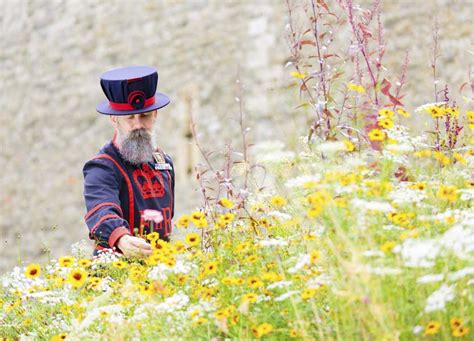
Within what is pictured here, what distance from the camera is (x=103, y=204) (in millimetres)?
3832

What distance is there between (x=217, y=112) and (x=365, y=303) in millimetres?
9340

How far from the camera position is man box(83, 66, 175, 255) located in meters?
3.91

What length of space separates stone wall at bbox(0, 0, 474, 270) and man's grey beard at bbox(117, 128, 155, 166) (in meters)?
5.93

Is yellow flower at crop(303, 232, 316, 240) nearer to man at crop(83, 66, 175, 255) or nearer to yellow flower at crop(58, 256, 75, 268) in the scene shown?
yellow flower at crop(58, 256, 75, 268)

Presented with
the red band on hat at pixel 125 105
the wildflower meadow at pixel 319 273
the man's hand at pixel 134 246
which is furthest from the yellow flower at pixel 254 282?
the red band on hat at pixel 125 105

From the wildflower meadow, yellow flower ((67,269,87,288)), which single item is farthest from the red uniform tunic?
yellow flower ((67,269,87,288))

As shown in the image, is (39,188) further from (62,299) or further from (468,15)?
(62,299)

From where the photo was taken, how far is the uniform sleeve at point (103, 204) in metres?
3.74

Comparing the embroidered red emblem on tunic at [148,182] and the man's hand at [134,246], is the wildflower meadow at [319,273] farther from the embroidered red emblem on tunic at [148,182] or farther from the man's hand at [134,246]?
the embroidered red emblem on tunic at [148,182]

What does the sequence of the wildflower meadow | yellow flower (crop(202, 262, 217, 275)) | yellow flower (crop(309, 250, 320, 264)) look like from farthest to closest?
1. yellow flower (crop(202, 262, 217, 275))
2. yellow flower (crop(309, 250, 320, 264))
3. the wildflower meadow

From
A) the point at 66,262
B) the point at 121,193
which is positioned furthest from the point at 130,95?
the point at 66,262

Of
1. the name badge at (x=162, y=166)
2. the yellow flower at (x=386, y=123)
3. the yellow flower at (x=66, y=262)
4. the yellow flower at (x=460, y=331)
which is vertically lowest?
the name badge at (x=162, y=166)

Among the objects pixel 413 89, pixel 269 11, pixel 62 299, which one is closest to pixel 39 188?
pixel 269 11

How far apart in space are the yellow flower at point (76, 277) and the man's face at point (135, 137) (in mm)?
1202
